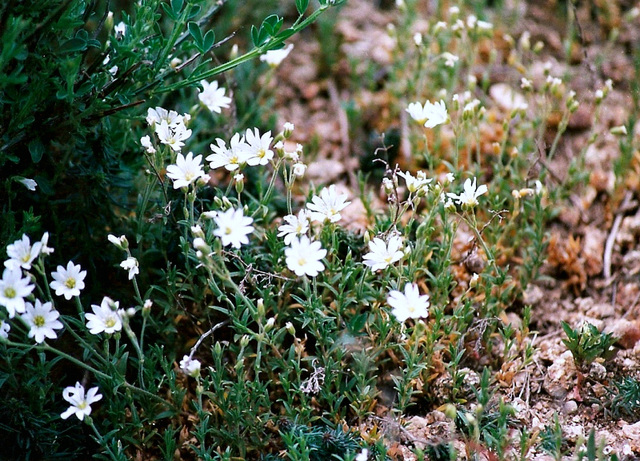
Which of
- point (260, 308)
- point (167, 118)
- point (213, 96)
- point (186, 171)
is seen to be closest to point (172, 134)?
point (167, 118)

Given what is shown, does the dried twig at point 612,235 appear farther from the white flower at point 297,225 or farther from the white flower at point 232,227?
the white flower at point 232,227

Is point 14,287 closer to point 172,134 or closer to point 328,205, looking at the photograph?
point 172,134

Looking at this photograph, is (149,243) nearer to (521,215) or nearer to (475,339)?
(475,339)

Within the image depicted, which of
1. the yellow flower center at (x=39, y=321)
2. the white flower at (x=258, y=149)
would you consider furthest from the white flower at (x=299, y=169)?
the yellow flower center at (x=39, y=321)

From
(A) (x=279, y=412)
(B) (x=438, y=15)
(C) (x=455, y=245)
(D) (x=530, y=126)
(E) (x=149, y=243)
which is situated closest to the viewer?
(A) (x=279, y=412)

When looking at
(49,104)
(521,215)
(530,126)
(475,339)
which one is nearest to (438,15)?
(530,126)

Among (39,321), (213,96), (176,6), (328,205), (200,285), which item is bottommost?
(200,285)
